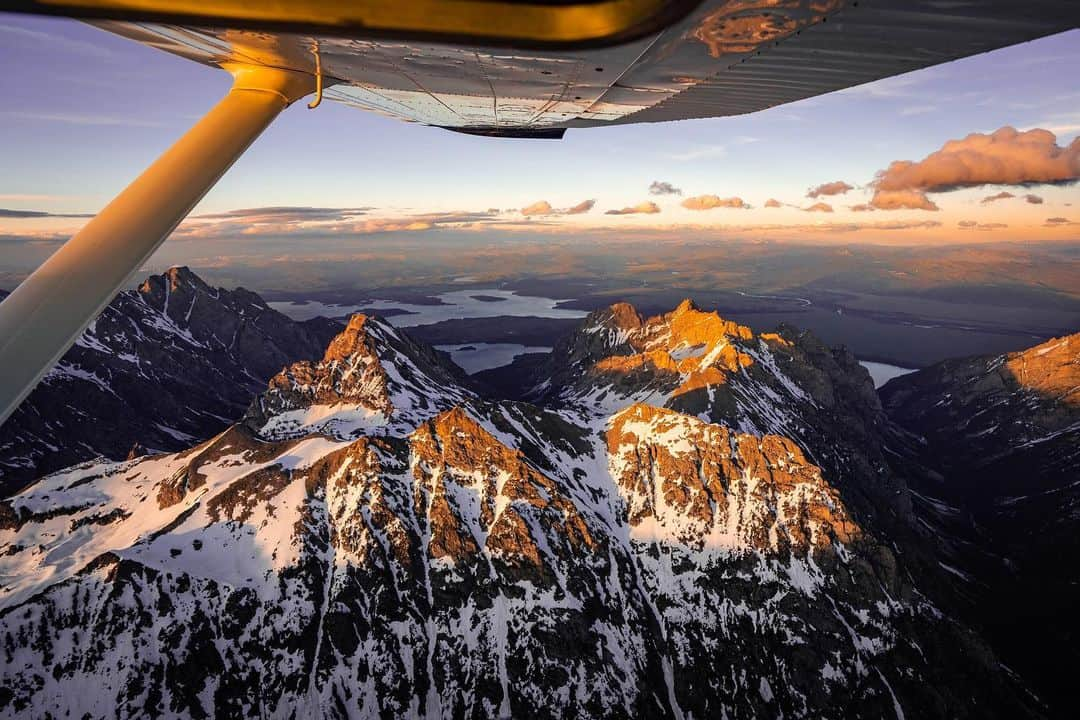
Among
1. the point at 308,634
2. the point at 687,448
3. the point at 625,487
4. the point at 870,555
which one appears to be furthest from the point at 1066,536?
the point at 308,634

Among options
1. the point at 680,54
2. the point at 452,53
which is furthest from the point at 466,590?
the point at 680,54

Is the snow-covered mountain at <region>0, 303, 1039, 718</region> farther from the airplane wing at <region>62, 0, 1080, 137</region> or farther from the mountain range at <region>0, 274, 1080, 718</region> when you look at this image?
the airplane wing at <region>62, 0, 1080, 137</region>

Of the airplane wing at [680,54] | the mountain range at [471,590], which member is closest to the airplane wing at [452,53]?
the airplane wing at [680,54]

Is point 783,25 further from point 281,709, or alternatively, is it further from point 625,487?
point 625,487

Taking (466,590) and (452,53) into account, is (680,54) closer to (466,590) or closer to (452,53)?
(452,53)

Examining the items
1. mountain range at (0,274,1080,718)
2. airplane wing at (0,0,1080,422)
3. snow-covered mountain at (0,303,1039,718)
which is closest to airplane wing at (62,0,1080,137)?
airplane wing at (0,0,1080,422)
